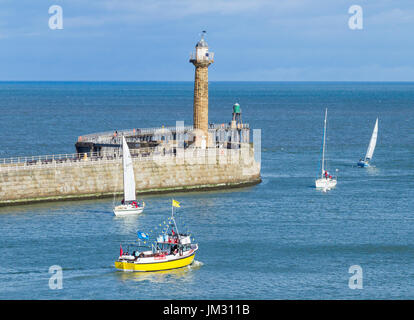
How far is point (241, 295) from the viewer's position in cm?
4922

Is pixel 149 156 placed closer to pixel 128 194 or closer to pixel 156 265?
pixel 128 194

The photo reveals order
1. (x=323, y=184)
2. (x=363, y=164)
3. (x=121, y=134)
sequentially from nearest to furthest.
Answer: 1. (x=323, y=184)
2. (x=121, y=134)
3. (x=363, y=164)

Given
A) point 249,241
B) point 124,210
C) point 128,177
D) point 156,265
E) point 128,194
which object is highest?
point 128,177

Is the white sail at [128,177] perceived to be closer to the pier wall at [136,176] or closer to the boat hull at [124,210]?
the boat hull at [124,210]

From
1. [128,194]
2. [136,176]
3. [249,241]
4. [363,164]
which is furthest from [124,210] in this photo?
[363,164]

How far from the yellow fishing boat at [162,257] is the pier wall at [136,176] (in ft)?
73.2

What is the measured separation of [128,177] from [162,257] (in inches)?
896

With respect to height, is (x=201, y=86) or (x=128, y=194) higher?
(x=201, y=86)

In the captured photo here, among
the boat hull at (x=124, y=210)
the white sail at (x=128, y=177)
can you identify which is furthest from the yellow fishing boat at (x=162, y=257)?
the white sail at (x=128, y=177)

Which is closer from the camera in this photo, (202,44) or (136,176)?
(136,176)

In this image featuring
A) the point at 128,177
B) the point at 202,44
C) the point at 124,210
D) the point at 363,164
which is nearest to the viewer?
the point at 124,210

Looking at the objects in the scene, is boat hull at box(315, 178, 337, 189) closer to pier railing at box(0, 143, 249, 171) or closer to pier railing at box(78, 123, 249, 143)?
pier railing at box(0, 143, 249, 171)

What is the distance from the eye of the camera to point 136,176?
82875 millimetres
